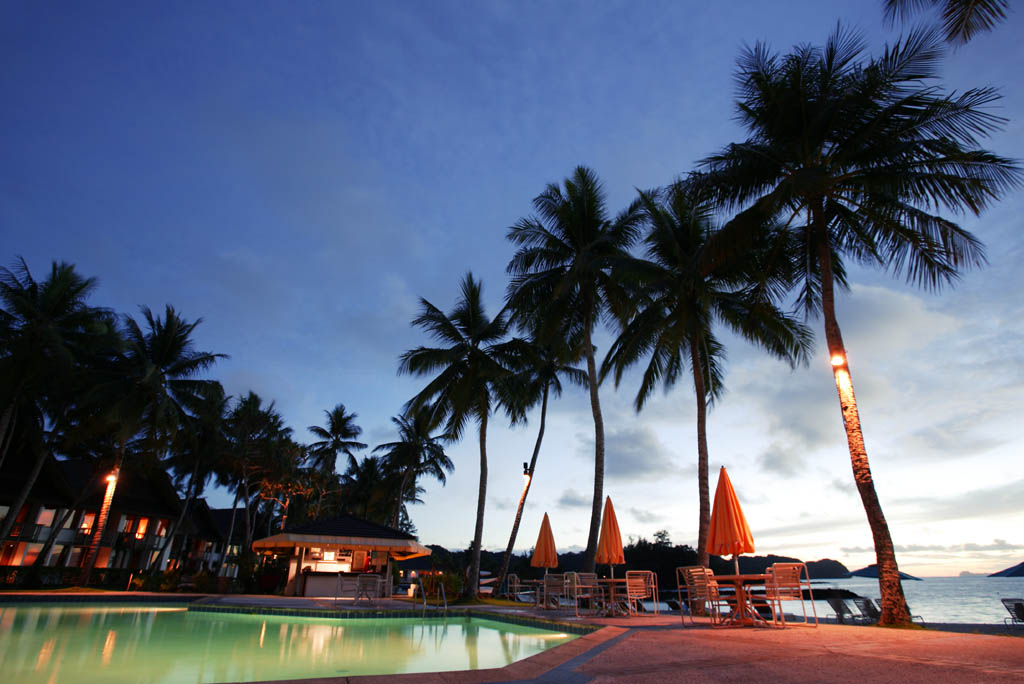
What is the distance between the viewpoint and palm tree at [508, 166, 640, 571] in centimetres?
1661

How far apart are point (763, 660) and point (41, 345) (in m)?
26.2

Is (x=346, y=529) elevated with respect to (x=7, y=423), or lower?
lower

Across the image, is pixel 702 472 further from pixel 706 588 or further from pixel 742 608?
pixel 742 608

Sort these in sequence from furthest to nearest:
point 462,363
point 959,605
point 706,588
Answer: point 959,605, point 462,363, point 706,588

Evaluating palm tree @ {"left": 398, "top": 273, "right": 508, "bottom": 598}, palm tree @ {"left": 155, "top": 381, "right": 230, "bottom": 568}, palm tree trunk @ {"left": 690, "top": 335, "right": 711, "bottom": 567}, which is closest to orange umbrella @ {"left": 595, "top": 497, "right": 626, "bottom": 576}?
palm tree trunk @ {"left": 690, "top": 335, "right": 711, "bottom": 567}

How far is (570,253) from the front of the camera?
57.1 ft

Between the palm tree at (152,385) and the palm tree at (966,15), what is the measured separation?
2612cm

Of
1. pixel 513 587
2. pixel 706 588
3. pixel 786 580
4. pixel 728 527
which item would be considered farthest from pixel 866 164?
pixel 513 587

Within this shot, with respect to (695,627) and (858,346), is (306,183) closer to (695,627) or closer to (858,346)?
(695,627)

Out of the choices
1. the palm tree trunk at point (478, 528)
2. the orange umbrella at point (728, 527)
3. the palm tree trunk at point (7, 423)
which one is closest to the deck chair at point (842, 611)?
the orange umbrella at point (728, 527)

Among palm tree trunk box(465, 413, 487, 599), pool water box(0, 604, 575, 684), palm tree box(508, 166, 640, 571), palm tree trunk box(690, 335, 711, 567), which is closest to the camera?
pool water box(0, 604, 575, 684)

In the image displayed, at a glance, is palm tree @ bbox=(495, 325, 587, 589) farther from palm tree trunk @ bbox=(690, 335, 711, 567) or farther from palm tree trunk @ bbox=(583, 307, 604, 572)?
palm tree trunk @ bbox=(690, 335, 711, 567)

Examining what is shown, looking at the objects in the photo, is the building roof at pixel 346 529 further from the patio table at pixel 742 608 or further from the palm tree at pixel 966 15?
the palm tree at pixel 966 15

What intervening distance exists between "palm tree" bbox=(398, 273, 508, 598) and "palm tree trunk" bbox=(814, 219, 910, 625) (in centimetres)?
1163
